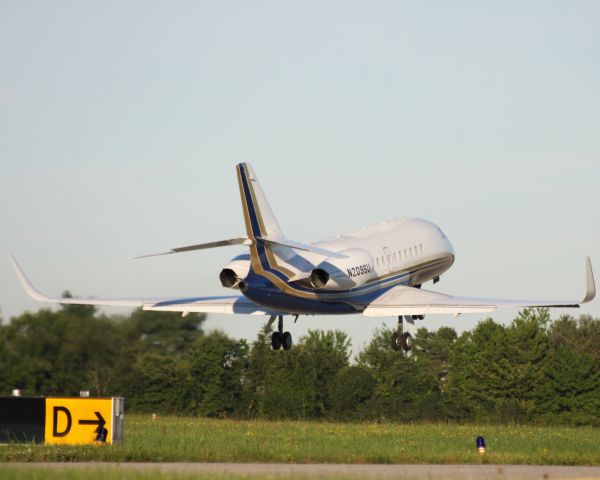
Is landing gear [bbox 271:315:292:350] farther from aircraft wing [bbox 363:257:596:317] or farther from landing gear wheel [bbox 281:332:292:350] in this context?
aircraft wing [bbox 363:257:596:317]

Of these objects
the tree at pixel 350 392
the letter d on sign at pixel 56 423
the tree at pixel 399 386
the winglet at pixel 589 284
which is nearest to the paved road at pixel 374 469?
the letter d on sign at pixel 56 423

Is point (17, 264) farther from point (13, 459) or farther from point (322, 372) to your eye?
point (322, 372)

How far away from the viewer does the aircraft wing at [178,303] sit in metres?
51.9

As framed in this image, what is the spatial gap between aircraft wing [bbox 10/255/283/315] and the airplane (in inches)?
1.6

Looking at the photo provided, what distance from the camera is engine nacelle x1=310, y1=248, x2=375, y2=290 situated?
48.8 m

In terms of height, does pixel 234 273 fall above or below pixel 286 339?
above

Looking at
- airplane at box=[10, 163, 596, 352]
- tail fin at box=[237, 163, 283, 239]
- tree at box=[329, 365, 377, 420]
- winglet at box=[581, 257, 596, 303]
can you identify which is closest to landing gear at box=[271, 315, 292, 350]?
airplane at box=[10, 163, 596, 352]

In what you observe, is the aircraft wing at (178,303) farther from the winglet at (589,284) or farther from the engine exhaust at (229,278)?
the winglet at (589,284)

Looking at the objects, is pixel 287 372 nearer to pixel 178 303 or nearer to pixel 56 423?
pixel 178 303

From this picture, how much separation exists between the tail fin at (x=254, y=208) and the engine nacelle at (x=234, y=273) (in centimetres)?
110

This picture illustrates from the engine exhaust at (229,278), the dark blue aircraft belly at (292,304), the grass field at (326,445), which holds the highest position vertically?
the engine exhaust at (229,278)

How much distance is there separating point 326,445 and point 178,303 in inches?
569

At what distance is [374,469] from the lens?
33094 millimetres

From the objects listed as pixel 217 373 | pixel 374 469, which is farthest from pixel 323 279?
pixel 217 373
